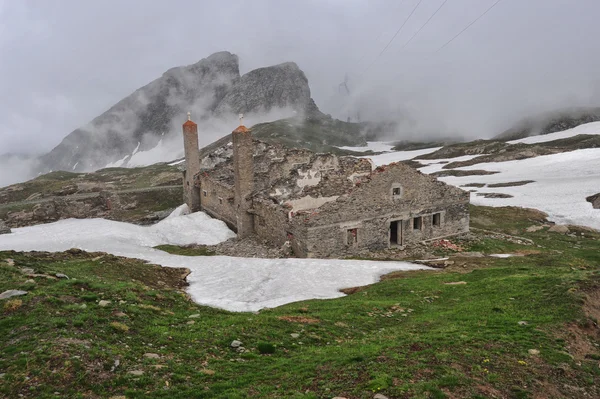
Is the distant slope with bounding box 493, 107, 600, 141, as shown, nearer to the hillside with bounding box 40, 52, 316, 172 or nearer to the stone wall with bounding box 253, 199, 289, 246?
the hillside with bounding box 40, 52, 316, 172

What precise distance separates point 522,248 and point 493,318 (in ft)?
77.4

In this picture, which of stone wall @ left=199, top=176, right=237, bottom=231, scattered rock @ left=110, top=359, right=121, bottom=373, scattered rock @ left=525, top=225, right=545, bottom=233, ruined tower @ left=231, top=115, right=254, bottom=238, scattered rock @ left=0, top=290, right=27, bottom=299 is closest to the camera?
scattered rock @ left=110, top=359, right=121, bottom=373

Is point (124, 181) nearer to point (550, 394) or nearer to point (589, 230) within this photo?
point (589, 230)

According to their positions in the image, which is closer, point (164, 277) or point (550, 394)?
point (550, 394)

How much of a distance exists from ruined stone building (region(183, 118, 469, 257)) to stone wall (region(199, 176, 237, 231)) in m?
0.10

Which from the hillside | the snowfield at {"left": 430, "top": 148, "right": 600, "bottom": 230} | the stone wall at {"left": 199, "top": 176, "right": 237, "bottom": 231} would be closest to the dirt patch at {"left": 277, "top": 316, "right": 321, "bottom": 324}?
the stone wall at {"left": 199, "top": 176, "right": 237, "bottom": 231}

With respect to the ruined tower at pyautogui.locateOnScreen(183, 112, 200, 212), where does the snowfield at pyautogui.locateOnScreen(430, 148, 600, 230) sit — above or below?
below

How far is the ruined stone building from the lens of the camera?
31.2 metres

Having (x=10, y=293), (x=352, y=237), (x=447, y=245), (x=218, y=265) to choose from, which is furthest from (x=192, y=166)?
(x=10, y=293)

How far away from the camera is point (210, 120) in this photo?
194 m

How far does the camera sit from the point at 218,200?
43.5 metres

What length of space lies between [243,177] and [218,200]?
8.05 metres

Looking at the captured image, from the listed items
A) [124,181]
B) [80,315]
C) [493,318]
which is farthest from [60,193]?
[493,318]

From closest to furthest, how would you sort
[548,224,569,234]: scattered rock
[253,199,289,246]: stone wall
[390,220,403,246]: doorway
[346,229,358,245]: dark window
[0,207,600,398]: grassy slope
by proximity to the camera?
1. [0,207,600,398]: grassy slope
2. [346,229,358,245]: dark window
3. [253,199,289,246]: stone wall
4. [390,220,403,246]: doorway
5. [548,224,569,234]: scattered rock
